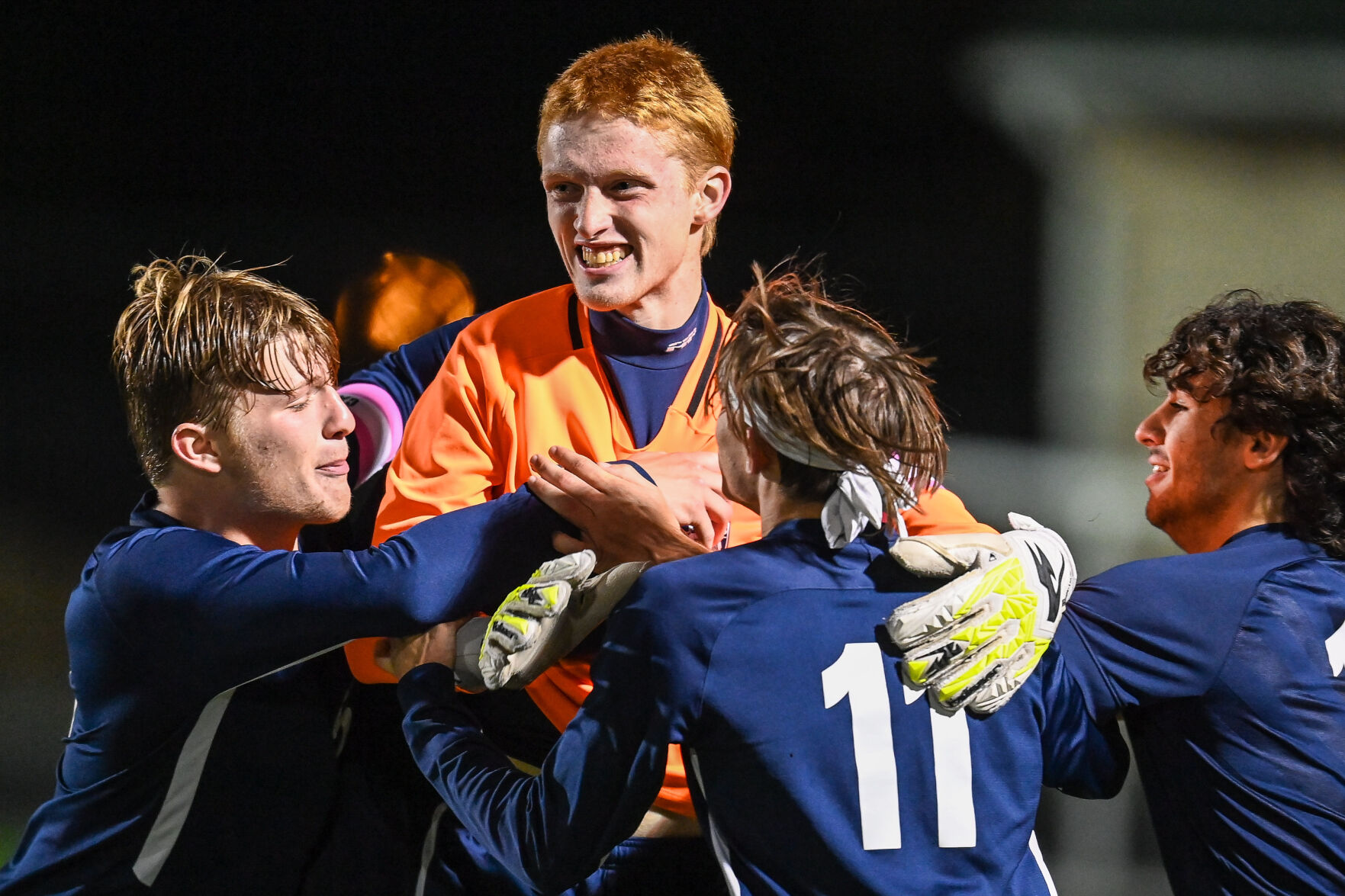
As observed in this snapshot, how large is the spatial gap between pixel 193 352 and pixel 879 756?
3.53 feet

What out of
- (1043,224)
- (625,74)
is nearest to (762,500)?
(625,74)

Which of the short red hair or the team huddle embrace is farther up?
the short red hair

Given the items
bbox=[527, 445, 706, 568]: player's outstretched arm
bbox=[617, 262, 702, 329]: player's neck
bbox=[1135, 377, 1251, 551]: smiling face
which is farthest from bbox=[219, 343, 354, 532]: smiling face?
bbox=[1135, 377, 1251, 551]: smiling face

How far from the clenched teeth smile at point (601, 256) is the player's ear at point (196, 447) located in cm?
59

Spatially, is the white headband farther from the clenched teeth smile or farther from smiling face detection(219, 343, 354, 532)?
smiling face detection(219, 343, 354, 532)

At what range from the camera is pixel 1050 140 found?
2.69m

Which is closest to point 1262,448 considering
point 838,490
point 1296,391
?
point 1296,391

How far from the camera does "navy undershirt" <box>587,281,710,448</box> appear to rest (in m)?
1.74

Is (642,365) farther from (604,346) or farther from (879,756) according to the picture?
(879,756)

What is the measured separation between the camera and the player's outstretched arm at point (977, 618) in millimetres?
1209

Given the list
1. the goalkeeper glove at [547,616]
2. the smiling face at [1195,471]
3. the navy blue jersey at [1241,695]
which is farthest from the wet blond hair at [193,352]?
the smiling face at [1195,471]

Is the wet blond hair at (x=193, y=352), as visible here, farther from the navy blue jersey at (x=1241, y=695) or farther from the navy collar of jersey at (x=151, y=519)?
the navy blue jersey at (x=1241, y=695)

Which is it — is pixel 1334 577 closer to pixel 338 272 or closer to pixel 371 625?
pixel 371 625

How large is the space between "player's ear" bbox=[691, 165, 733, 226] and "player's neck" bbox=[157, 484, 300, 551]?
77cm
